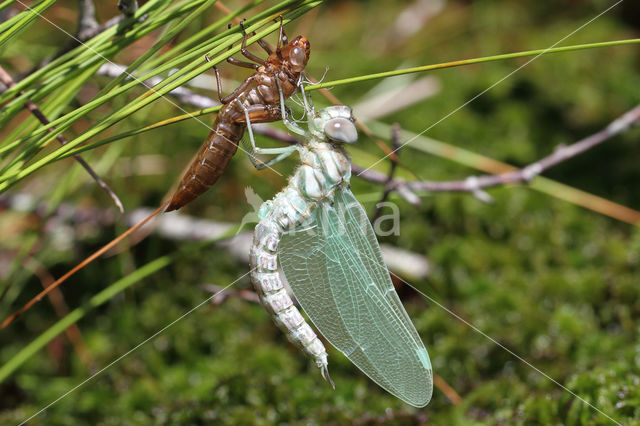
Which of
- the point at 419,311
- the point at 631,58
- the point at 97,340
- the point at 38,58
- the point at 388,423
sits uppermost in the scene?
the point at 38,58

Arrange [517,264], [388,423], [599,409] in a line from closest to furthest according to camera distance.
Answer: [599,409]
[388,423]
[517,264]

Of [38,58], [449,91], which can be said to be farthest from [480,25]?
[38,58]

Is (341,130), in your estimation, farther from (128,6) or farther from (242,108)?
(128,6)

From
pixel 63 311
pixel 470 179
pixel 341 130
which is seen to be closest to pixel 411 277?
pixel 470 179

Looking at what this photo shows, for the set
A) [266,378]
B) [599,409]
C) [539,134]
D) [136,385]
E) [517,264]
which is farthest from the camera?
[539,134]

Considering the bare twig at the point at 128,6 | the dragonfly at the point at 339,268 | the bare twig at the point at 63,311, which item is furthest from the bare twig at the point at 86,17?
the bare twig at the point at 63,311

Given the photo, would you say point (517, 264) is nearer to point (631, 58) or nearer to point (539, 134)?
point (539, 134)

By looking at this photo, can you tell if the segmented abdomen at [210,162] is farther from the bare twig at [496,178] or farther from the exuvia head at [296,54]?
the bare twig at [496,178]
